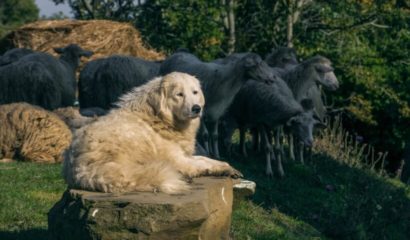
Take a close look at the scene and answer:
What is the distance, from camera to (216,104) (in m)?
13.5

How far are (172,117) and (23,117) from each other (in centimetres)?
616

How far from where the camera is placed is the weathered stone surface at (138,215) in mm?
6734

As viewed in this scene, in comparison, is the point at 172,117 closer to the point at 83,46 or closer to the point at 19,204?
the point at 19,204

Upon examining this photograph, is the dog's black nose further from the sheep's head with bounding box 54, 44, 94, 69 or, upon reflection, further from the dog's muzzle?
the sheep's head with bounding box 54, 44, 94, 69

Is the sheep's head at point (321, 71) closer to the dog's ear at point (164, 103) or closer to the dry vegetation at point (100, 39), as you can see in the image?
the dry vegetation at point (100, 39)

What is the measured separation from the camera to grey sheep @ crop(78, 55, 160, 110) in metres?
15.7

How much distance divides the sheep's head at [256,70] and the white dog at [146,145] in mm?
5656

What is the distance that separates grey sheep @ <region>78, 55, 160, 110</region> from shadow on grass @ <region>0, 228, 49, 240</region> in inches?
279

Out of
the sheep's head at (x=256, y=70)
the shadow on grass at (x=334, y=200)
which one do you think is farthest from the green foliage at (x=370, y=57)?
the sheep's head at (x=256, y=70)

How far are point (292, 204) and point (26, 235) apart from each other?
473cm

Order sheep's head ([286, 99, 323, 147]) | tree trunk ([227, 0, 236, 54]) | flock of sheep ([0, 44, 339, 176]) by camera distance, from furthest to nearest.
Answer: tree trunk ([227, 0, 236, 54])
sheep's head ([286, 99, 323, 147])
flock of sheep ([0, 44, 339, 176])

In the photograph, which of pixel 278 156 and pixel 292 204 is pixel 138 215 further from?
pixel 278 156

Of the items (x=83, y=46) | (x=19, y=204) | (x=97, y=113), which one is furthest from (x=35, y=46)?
(x=19, y=204)

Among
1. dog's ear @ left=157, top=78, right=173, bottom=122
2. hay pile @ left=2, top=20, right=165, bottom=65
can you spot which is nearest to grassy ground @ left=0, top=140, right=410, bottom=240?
dog's ear @ left=157, top=78, right=173, bottom=122
